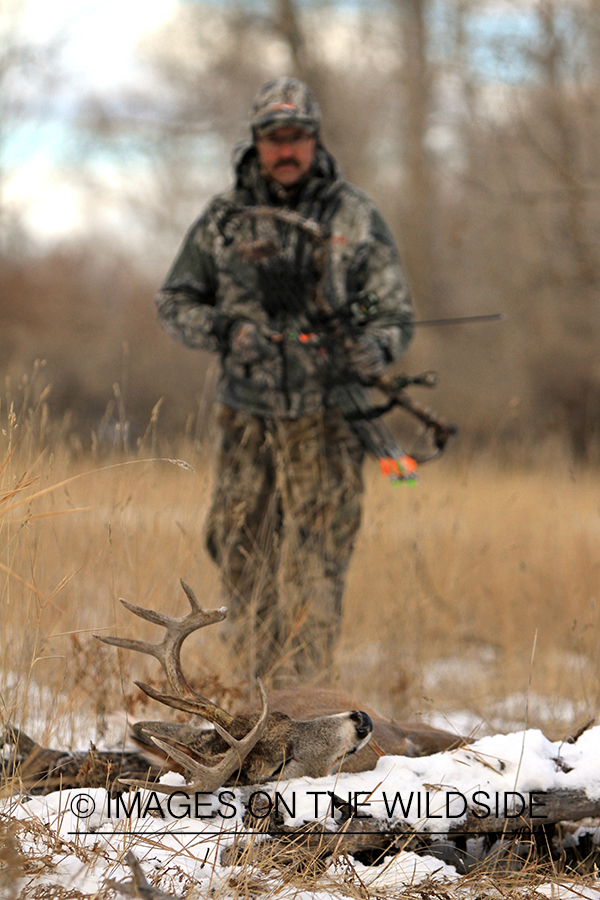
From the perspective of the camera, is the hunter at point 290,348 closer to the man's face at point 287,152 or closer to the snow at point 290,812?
the man's face at point 287,152

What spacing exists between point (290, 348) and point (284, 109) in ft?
3.56

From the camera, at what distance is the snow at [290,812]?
1.87 metres

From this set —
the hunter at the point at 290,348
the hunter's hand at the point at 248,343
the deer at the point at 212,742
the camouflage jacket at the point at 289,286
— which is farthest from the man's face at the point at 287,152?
the deer at the point at 212,742

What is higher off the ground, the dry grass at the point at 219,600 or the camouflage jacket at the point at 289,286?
the camouflage jacket at the point at 289,286

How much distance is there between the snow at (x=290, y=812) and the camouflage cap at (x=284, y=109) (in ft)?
9.33

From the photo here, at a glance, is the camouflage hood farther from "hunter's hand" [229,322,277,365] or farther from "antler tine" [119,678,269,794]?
"antler tine" [119,678,269,794]

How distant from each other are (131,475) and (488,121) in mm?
12557

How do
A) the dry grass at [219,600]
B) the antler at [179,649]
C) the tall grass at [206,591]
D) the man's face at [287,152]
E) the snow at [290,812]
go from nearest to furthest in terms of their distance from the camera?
the snow at [290,812] < the antler at [179,649] < the dry grass at [219,600] < the tall grass at [206,591] < the man's face at [287,152]

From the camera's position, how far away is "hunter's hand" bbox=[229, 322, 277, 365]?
374 cm

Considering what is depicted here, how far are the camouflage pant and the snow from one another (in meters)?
1.57

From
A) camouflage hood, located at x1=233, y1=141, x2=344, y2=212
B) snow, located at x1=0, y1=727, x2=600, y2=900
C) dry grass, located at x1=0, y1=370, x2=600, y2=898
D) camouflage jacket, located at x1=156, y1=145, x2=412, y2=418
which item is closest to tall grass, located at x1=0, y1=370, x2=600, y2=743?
dry grass, located at x1=0, y1=370, x2=600, y2=898

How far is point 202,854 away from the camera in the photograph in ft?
6.45

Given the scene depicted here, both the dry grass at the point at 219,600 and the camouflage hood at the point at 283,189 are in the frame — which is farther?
the camouflage hood at the point at 283,189

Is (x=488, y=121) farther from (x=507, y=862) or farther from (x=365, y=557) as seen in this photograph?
(x=507, y=862)
